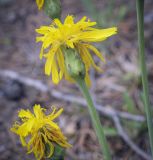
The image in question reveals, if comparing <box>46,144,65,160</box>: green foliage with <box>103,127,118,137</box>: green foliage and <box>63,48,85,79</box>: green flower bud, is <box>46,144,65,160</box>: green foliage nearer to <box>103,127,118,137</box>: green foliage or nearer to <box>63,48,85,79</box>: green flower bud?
<box>63,48,85,79</box>: green flower bud

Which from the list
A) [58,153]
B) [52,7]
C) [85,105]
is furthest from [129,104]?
[52,7]

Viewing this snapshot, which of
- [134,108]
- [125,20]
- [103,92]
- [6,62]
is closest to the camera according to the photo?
[134,108]

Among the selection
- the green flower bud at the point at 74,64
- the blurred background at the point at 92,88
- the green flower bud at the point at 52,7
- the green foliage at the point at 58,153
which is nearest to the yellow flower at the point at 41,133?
the green foliage at the point at 58,153

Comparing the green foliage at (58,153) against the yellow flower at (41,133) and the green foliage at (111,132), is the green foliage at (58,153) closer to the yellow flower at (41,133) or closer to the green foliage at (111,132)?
the yellow flower at (41,133)

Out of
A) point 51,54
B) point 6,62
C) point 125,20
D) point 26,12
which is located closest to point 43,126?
point 51,54

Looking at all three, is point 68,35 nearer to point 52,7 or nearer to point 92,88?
point 52,7

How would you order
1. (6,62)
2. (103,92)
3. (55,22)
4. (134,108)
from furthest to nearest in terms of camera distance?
(6,62), (103,92), (134,108), (55,22)

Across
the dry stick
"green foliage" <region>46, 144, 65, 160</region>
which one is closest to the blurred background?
the dry stick

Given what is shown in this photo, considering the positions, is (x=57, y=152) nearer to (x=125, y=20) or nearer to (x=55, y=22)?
(x=55, y=22)
